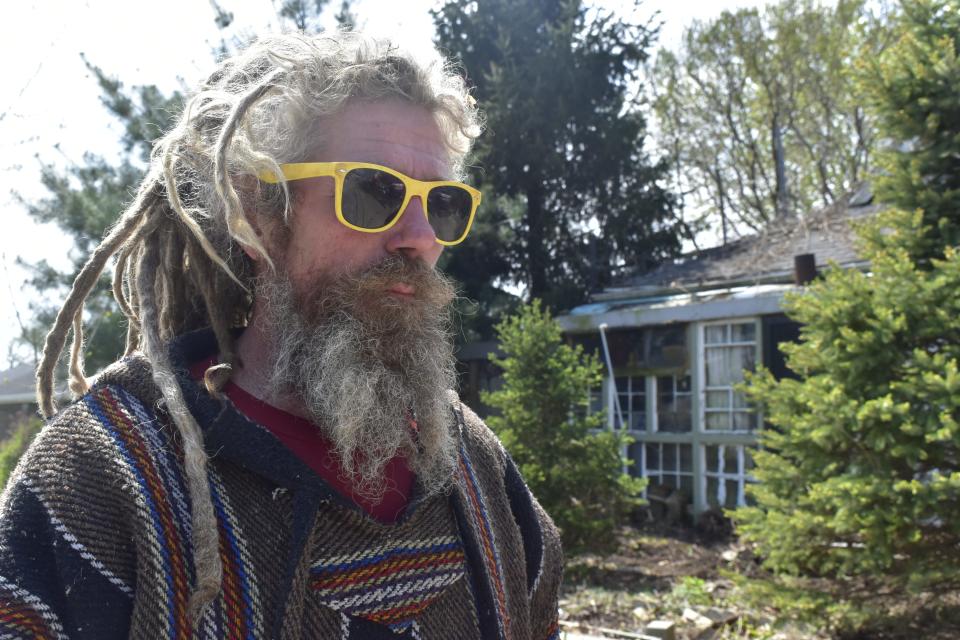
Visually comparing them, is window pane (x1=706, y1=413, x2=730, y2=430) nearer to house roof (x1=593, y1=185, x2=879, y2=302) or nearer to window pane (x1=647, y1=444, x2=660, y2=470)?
window pane (x1=647, y1=444, x2=660, y2=470)

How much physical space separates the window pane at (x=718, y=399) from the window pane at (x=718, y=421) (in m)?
0.11

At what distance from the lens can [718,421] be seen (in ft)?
36.5

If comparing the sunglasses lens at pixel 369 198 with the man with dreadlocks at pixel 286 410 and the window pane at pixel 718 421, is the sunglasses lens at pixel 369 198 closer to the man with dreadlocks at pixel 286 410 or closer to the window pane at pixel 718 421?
the man with dreadlocks at pixel 286 410

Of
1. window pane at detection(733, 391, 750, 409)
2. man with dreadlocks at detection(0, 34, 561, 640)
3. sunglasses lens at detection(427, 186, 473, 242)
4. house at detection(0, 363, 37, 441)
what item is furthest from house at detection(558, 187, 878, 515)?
house at detection(0, 363, 37, 441)

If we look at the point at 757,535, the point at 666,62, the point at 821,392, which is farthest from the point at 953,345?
the point at 666,62

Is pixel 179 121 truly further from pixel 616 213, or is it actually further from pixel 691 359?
pixel 616 213

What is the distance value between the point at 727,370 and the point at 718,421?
0.70 meters

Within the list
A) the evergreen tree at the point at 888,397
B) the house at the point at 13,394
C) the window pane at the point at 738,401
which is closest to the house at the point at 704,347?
the window pane at the point at 738,401

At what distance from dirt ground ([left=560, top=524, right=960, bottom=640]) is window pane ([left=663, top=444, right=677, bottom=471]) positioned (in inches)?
64.7

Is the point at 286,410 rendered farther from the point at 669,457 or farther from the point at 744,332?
the point at 669,457

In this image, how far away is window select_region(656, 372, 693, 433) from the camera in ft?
38.0

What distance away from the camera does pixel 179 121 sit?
176 centimetres

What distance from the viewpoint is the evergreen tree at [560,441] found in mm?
8273

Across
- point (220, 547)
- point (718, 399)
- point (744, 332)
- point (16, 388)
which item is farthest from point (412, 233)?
point (16, 388)
